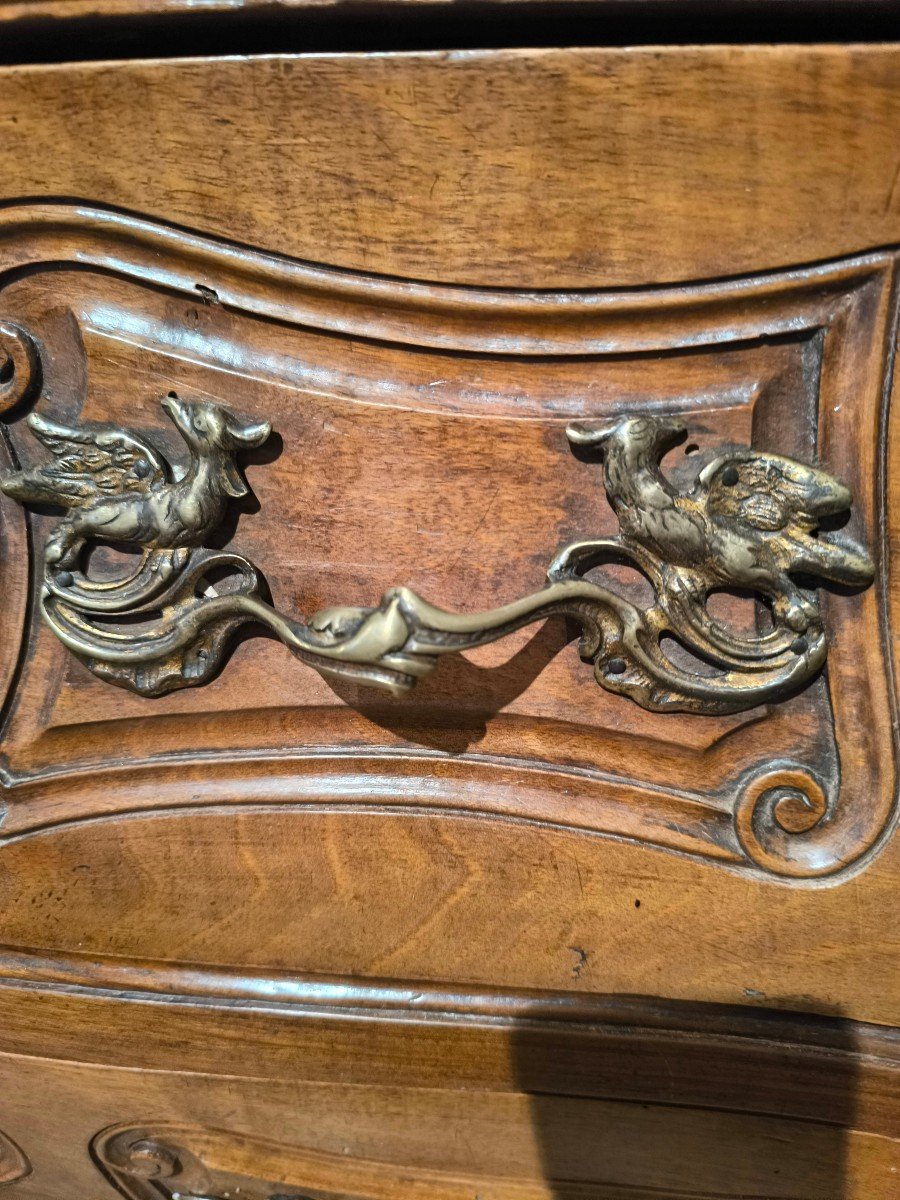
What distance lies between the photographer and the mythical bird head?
40 centimetres

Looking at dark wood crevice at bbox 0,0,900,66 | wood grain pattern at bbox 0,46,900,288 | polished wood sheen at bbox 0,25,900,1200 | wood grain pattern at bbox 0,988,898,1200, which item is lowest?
wood grain pattern at bbox 0,988,898,1200

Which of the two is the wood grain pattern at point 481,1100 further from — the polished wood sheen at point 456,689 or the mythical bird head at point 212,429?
the mythical bird head at point 212,429

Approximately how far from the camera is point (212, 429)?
397 millimetres

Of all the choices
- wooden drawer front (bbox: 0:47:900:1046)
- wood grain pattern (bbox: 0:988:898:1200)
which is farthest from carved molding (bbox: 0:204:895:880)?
wood grain pattern (bbox: 0:988:898:1200)

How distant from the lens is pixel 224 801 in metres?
0.45

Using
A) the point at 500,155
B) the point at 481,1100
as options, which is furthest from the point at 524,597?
the point at 481,1100

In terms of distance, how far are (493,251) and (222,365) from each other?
0.13 meters

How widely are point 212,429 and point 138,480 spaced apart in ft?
0.16

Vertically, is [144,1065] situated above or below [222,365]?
below

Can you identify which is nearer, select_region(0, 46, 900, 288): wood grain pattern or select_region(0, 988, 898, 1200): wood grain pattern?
select_region(0, 46, 900, 288): wood grain pattern

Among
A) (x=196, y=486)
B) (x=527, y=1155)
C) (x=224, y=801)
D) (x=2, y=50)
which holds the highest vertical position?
(x=2, y=50)

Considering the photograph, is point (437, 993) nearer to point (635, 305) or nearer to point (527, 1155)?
point (527, 1155)

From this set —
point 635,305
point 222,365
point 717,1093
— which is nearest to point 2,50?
point 222,365

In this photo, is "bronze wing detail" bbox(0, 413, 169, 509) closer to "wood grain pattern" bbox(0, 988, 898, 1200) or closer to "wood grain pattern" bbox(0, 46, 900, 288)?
"wood grain pattern" bbox(0, 46, 900, 288)
